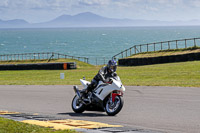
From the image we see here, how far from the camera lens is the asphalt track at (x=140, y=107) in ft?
31.1

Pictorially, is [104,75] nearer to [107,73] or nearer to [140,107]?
[107,73]

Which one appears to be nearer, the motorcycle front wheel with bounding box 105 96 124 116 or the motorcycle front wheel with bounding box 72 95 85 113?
the motorcycle front wheel with bounding box 105 96 124 116

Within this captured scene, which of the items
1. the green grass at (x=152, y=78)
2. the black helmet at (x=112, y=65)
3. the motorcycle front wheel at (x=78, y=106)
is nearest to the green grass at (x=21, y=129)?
the black helmet at (x=112, y=65)

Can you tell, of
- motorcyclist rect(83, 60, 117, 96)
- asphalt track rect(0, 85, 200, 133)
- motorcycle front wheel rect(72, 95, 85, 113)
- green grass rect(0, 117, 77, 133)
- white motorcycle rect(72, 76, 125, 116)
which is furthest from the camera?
motorcycle front wheel rect(72, 95, 85, 113)

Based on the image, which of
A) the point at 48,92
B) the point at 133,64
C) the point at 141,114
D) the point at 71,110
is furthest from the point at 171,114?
the point at 133,64

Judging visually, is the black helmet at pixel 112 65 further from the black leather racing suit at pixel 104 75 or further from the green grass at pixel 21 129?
the green grass at pixel 21 129

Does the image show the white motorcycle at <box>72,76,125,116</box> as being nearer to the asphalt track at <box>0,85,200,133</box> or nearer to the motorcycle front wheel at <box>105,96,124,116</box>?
the motorcycle front wheel at <box>105,96,124,116</box>

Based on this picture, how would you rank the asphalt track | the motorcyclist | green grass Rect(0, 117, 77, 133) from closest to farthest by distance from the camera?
1. green grass Rect(0, 117, 77, 133)
2. the asphalt track
3. the motorcyclist

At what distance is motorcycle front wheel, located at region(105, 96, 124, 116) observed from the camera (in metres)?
10.9

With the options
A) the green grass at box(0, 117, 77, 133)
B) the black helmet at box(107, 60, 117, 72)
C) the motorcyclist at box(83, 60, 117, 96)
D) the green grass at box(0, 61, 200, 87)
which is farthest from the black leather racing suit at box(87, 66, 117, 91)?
the green grass at box(0, 61, 200, 87)

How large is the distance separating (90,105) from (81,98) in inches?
14.2

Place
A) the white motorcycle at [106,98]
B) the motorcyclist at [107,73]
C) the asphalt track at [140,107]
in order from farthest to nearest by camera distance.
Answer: the motorcyclist at [107,73]
the white motorcycle at [106,98]
the asphalt track at [140,107]

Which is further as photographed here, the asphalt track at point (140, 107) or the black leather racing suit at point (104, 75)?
the black leather racing suit at point (104, 75)

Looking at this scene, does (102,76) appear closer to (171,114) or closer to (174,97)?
(171,114)
